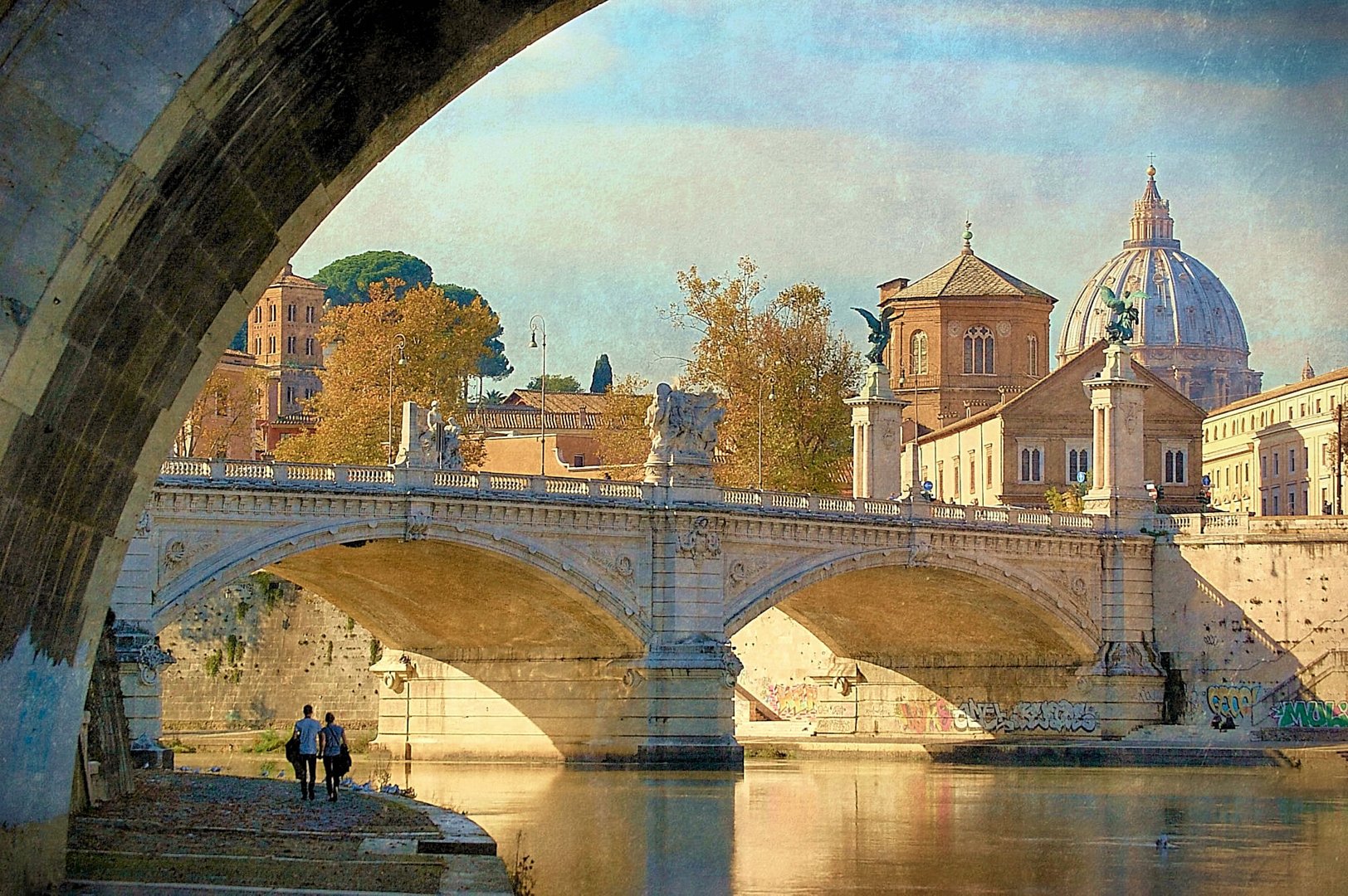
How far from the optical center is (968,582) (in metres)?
61.9

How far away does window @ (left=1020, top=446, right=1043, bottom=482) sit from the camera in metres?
88.0

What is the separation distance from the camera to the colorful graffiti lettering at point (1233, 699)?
6200 cm

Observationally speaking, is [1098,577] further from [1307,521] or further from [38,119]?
[38,119]

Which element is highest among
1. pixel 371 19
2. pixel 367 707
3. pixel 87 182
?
pixel 371 19

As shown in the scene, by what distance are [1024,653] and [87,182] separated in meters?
58.9

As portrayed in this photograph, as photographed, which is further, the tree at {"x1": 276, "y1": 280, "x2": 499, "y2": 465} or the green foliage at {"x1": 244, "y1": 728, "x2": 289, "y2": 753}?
the tree at {"x1": 276, "y1": 280, "x2": 499, "y2": 465}

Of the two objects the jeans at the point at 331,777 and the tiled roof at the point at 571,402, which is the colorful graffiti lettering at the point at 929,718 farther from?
the jeans at the point at 331,777

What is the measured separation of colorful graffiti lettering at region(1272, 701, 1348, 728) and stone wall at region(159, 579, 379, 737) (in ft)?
82.0

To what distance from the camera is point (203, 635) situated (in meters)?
68.0

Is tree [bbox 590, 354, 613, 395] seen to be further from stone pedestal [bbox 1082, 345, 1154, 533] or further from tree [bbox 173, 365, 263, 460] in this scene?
stone pedestal [bbox 1082, 345, 1154, 533]

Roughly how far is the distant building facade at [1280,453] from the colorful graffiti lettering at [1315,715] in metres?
9.95

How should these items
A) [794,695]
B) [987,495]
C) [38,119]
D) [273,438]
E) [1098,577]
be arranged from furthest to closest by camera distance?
[273,438]
[987,495]
[794,695]
[1098,577]
[38,119]

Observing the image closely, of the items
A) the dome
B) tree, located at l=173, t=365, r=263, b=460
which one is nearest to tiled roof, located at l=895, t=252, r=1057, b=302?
Result: tree, located at l=173, t=365, r=263, b=460

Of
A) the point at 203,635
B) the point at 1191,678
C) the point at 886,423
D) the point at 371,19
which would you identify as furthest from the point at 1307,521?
the point at 371,19
